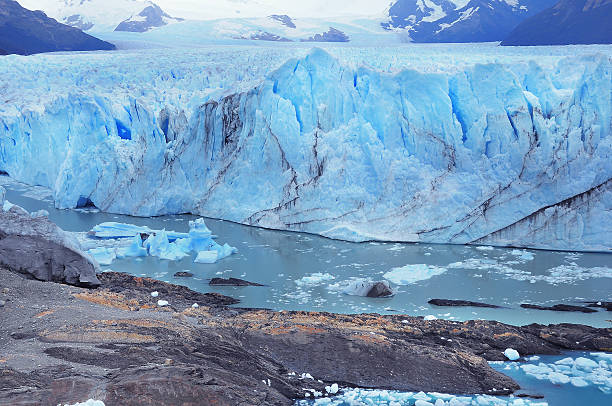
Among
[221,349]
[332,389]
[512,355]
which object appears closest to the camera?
[332,389]

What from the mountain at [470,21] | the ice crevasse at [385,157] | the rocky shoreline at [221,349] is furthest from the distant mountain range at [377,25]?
the rocky shoreline at [221,349]

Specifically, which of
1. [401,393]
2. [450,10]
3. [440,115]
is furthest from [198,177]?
[450,10]

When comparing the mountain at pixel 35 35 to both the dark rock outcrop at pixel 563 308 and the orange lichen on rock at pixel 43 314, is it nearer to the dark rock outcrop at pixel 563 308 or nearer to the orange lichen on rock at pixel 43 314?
the dark rock outcrop at pixel 563 308

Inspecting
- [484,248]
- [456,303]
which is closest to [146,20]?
[484,248]

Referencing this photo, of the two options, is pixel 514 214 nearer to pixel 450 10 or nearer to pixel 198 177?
pixel 198 177

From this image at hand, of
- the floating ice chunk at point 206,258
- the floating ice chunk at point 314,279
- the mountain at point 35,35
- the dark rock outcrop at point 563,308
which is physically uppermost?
the mountain at point 35,35

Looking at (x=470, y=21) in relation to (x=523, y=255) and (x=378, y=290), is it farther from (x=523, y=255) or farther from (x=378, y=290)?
(x=378, y=290)
